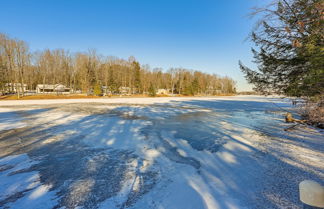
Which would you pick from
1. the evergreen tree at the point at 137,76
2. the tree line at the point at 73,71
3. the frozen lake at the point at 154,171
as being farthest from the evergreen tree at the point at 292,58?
the evergreen tree at the point at 137,76

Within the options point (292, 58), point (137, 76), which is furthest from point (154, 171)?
point (137, 76)

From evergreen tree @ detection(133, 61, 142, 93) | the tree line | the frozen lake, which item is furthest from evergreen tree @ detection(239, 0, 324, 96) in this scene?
evergreen tree @ detection(133, 61, 142, 93)

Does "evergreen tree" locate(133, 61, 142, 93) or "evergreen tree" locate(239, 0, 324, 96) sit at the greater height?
"evergreen tree" locate(133, 61, 142, 93)

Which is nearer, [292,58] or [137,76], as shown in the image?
[292,58]

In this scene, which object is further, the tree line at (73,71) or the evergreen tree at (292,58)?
the tree line at (73,71)

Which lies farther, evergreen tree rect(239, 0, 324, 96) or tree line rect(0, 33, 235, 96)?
tree line rect(0, 33, 235, 96)

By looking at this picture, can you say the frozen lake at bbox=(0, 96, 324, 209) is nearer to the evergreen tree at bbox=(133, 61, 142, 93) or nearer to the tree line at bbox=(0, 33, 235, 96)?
the tree line at bbox=(0, 33, 235, 96)

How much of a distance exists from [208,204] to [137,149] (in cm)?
280

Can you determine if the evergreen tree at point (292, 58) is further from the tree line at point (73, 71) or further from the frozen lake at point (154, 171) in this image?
the tree line at point (73, 71)

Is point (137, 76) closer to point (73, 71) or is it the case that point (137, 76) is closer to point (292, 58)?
point (73, 71)

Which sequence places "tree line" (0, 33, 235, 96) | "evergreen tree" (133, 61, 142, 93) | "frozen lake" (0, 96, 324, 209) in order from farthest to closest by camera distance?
"evergreen tree" (133, 61, 142, 93), "tree line" (0, 33, 235, 96), "frozen lake" (0, 96, 324, 209)

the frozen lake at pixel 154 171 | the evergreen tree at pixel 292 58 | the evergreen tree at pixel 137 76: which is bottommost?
the frozen lake at pixel 154 171

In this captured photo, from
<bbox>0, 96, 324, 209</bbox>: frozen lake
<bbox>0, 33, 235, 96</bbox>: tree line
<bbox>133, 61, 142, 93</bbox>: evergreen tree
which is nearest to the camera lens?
<bbox>0, 96, 324, 209</bbox>: frozen lake

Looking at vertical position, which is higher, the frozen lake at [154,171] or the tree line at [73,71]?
the tree line at [73,71]
